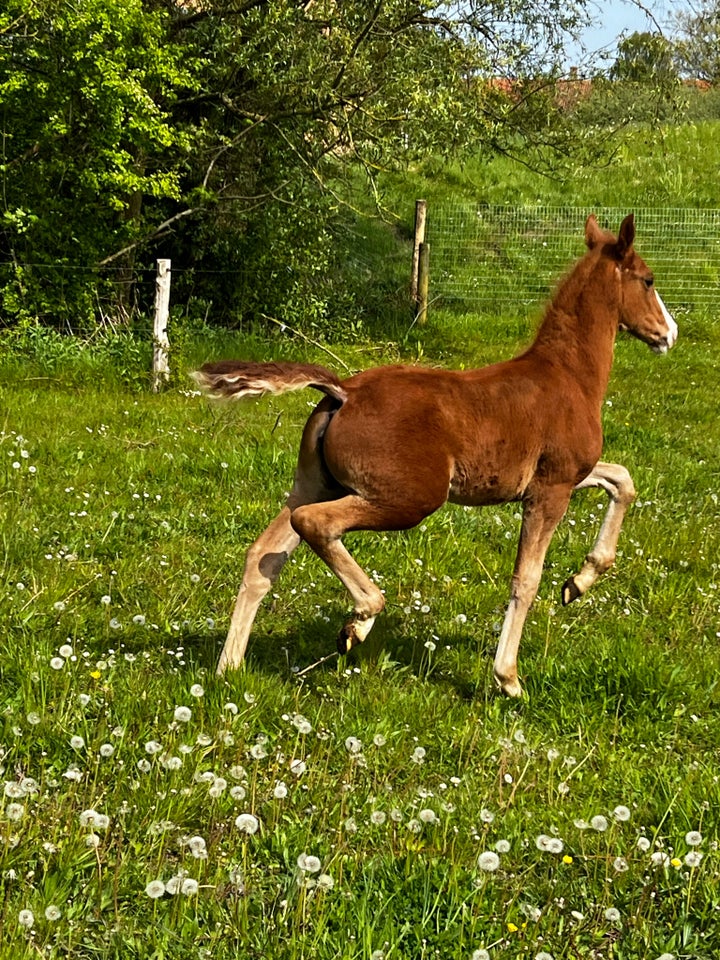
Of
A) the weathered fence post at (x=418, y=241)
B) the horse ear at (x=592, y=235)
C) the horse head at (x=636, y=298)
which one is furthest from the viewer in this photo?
the weathered fence post at (x=418, y=241)

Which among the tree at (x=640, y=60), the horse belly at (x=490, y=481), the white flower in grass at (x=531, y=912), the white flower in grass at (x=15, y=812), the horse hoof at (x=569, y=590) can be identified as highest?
the tree at (x=640, y=60)

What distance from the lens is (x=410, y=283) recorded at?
1617 centimetres

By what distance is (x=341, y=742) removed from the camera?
3.71 metres

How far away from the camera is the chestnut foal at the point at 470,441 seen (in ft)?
12.6

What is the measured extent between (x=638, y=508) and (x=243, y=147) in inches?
341

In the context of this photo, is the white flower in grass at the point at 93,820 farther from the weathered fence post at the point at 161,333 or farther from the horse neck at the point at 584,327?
the weathered fence post at the point at 161,333

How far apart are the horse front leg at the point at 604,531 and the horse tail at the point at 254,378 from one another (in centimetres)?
160

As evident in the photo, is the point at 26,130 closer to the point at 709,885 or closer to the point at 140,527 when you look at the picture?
the point at 140,527

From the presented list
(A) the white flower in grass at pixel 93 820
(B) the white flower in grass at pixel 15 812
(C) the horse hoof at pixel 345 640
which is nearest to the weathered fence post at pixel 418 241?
(C) the horse hoof at pixel 345 640

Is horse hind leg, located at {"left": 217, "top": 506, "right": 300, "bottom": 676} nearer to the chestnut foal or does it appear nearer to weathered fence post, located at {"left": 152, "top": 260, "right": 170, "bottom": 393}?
the chestnut foal

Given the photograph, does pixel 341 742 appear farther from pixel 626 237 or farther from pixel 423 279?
pixel 423 279

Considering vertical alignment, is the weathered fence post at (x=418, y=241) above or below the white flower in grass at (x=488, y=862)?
above

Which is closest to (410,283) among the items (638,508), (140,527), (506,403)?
(638,508)

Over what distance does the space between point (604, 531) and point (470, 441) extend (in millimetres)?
1188
